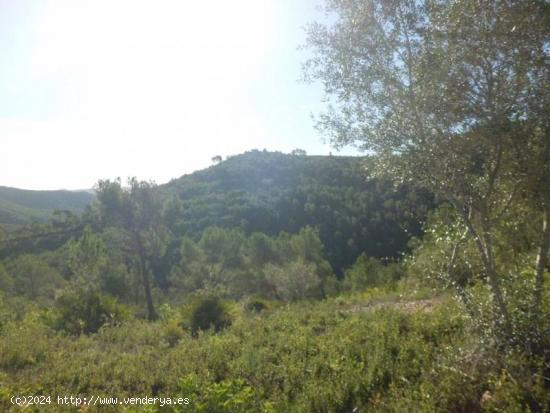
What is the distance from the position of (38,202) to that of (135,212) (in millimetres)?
139558

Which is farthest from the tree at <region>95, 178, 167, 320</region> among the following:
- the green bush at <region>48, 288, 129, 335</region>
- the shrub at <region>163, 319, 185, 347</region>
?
the shrub at <region>163, 319, 185, 347</region>

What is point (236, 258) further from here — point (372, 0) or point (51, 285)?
point (372, 0)

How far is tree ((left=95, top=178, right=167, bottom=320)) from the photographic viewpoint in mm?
25047

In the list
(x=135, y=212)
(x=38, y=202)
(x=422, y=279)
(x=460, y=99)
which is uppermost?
(x=38, y=202)

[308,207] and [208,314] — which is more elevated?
[308,207]

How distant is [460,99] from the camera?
5.29 meters

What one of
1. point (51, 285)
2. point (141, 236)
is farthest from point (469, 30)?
point (51, 285)

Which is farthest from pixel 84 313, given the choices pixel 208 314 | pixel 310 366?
pixel 310 366

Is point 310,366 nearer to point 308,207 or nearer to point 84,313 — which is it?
point 84,313

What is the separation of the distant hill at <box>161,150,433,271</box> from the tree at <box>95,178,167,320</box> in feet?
60.4

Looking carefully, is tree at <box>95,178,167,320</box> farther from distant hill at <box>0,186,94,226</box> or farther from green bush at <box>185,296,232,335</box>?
distant hill at <box>0,186,94,226</box>

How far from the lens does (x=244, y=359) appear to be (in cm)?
733

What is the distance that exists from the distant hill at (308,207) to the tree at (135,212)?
18.4m

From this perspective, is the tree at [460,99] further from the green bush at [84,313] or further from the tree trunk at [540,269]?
the green bush at [84,313]
